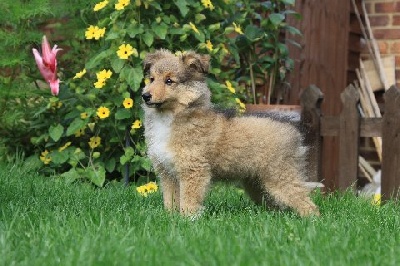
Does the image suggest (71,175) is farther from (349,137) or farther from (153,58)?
(349,137)

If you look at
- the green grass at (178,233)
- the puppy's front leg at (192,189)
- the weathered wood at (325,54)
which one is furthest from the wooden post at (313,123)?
the puppy's front leg at (192,189)

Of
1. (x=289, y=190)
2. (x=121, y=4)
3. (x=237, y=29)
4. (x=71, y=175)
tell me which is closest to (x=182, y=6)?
(x=121, y=4)

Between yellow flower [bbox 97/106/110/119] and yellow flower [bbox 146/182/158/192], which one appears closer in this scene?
yellow flower [bbox 146/182/158/192]

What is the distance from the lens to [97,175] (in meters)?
6.90

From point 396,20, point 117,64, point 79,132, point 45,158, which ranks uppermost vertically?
point 396,20

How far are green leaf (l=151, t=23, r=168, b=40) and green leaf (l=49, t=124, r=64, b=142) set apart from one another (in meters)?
1.25

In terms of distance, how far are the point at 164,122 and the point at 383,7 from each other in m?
4.09

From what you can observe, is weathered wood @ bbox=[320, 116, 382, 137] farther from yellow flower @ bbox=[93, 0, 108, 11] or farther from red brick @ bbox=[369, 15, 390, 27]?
yellow flower @ bbox=[93, 0, 108, 11]

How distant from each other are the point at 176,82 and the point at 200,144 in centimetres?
40

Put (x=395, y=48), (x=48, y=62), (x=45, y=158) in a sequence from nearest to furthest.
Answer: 1. (x=48, y=62)
2. (x=45, y=158)
3. (x=395, y=48)

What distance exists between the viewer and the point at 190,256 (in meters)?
3.60

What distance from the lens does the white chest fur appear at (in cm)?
502

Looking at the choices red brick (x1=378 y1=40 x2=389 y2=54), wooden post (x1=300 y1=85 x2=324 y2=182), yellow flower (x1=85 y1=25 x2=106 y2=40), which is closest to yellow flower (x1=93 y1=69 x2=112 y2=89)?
yellow flower (x1=85 y1=25 x2=106 y2=40)

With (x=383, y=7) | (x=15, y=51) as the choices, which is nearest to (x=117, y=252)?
(x=15, y=51)
